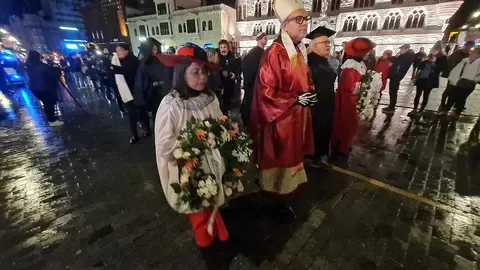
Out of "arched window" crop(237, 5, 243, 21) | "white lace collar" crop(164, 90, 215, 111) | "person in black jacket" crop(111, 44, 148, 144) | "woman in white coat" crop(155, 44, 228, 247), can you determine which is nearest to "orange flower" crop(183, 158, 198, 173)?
"woman in white coat" crop(155, 44, 228, 247)

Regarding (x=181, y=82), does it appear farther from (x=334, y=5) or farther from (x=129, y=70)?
(x=334, y=5)

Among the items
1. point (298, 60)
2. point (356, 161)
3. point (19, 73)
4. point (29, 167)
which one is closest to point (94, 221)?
point (29, 167)

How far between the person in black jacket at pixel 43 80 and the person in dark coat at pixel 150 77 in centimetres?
344

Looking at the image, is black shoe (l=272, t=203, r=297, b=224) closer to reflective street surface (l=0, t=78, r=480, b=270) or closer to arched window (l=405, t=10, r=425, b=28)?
reflective street surface (l=0, t=78, r=480, b=270)

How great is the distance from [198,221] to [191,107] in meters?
1.13

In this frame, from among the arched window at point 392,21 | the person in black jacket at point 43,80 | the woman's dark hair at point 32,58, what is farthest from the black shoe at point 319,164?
the arched window at point 392,21

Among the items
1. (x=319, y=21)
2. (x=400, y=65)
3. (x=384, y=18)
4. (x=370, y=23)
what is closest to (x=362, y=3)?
(x=370, y=23)

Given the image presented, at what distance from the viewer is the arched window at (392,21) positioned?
2572 cm

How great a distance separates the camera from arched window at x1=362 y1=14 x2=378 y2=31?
27172 millimetres

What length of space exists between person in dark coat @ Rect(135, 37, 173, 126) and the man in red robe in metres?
2.84

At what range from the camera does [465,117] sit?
688 centimetres

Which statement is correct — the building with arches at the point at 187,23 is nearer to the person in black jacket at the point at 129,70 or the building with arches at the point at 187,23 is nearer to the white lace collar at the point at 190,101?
the person in black jacket at the point at 129,70

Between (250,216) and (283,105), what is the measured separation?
5.12 feet

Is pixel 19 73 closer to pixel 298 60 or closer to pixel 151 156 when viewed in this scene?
pixel 151 156
